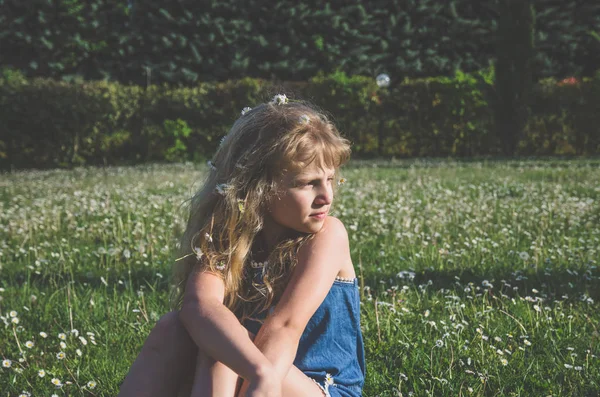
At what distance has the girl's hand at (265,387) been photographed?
1.73 meters

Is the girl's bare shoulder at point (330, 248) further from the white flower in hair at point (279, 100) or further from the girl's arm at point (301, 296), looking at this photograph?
the white flower in hair at point (279, 100)

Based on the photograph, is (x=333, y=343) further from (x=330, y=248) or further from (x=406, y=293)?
(x=406, y=293)

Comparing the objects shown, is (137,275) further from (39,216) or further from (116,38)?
(116,38)

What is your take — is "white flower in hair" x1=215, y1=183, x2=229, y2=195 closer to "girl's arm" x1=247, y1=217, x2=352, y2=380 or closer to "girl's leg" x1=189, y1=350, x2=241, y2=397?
"girl's arm" x1=247, y1=217, x2=352, y2=380

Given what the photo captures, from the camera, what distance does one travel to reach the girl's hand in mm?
1726

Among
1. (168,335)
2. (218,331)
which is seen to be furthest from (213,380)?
(168,335)

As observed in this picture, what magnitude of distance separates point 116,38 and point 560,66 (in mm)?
15623

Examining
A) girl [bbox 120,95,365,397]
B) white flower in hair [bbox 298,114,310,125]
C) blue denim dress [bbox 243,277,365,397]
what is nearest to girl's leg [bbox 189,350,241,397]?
girl [bbox 120,95,365,397]

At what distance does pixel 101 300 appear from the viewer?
3.40m

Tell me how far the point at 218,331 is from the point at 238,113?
1381 cm

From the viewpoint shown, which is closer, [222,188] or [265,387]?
[265,387]

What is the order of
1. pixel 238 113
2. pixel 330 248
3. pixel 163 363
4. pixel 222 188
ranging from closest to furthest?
pixel 163 363 < pixel 330 248 < pixel 222 188 < pixel 238 113

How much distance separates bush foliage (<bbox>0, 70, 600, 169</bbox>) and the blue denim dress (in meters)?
12.9

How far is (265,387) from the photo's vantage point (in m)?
1.73
